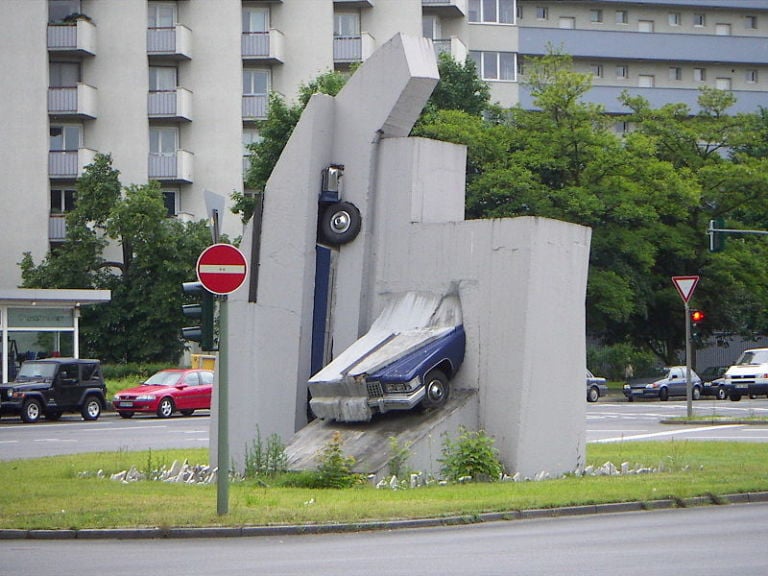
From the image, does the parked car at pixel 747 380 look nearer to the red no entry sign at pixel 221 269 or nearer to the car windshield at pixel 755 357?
the car windshield at pixel 755 357

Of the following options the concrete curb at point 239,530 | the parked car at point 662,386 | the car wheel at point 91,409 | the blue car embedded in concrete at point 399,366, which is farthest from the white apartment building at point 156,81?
the concrete curb at point 239,530

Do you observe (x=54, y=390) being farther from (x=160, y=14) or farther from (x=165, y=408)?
(x=160, y=14)

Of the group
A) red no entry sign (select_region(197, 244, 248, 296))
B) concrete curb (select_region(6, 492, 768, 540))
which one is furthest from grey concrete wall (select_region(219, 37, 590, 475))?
red no entry sign (select_region(197, 244, 248, 296))

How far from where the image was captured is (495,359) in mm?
17453

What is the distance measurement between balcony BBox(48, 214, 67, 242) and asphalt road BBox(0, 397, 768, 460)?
1787 cm

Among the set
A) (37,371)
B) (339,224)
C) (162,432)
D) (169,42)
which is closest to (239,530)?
(339,224)

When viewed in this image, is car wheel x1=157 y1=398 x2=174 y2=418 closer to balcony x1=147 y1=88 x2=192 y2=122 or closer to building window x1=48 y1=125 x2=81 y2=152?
balcony x1=147 y1=88 x2=192 y2=122

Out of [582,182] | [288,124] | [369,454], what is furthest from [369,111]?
[582,182]

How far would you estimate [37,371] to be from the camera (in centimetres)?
3994

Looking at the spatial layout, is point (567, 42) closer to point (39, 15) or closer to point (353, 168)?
point (39, 15)

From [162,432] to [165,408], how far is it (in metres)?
9.42

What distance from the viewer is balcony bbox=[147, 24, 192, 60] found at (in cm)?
6047

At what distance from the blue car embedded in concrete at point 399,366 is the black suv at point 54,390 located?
2238 cm

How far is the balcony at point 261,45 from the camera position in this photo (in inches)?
2445
